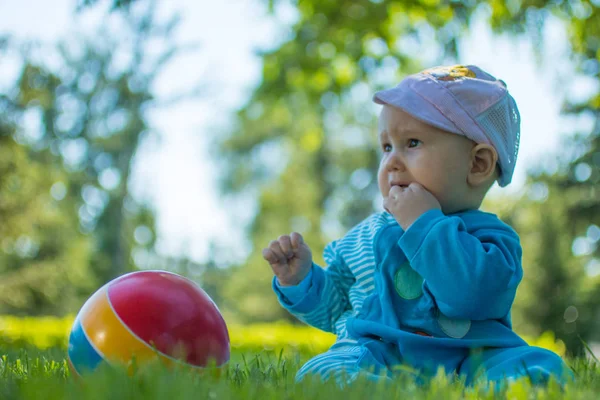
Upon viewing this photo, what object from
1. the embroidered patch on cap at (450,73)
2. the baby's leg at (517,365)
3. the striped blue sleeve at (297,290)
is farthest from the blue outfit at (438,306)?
the embroidered patch on cap at (450,73)

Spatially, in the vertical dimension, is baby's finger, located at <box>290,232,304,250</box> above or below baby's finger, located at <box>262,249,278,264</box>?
above

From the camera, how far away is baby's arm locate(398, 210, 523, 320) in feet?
7.42

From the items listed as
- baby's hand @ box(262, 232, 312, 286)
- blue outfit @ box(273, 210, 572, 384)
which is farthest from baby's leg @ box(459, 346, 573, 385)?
baby's hand @ box(262, 232, 312, 286)

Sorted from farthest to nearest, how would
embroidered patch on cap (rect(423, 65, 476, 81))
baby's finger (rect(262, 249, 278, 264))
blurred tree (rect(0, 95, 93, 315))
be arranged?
blurred tree (rect(0, 95, 93, 315)) → baby's finger (rect(262, 249, 278, 264)) → embroidered patch on cap (rect(423, 65, 476, 81))

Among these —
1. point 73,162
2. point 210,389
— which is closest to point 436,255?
point 210,389

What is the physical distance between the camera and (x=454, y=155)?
2570mm

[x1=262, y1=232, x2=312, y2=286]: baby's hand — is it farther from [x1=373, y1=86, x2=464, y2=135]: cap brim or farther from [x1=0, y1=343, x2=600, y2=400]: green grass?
[x1=0, y1=343, x2=600, y2=400]: green grass

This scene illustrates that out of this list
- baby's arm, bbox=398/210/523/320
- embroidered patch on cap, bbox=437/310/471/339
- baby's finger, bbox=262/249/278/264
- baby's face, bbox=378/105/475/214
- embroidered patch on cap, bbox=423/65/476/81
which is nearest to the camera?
baby's arm, bbox=398/210/523/320

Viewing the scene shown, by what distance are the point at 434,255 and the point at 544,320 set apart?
41.4 ft

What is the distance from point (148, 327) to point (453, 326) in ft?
3.81

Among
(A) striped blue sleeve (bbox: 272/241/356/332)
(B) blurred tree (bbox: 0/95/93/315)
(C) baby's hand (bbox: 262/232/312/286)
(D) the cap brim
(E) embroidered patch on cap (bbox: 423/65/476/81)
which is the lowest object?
(B) blurred tree (bbox: 0/95/93/315)

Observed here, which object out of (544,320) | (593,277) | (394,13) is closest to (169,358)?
(394,13)

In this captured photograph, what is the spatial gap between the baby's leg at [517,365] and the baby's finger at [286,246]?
908 millimetres

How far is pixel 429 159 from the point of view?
2.56m
